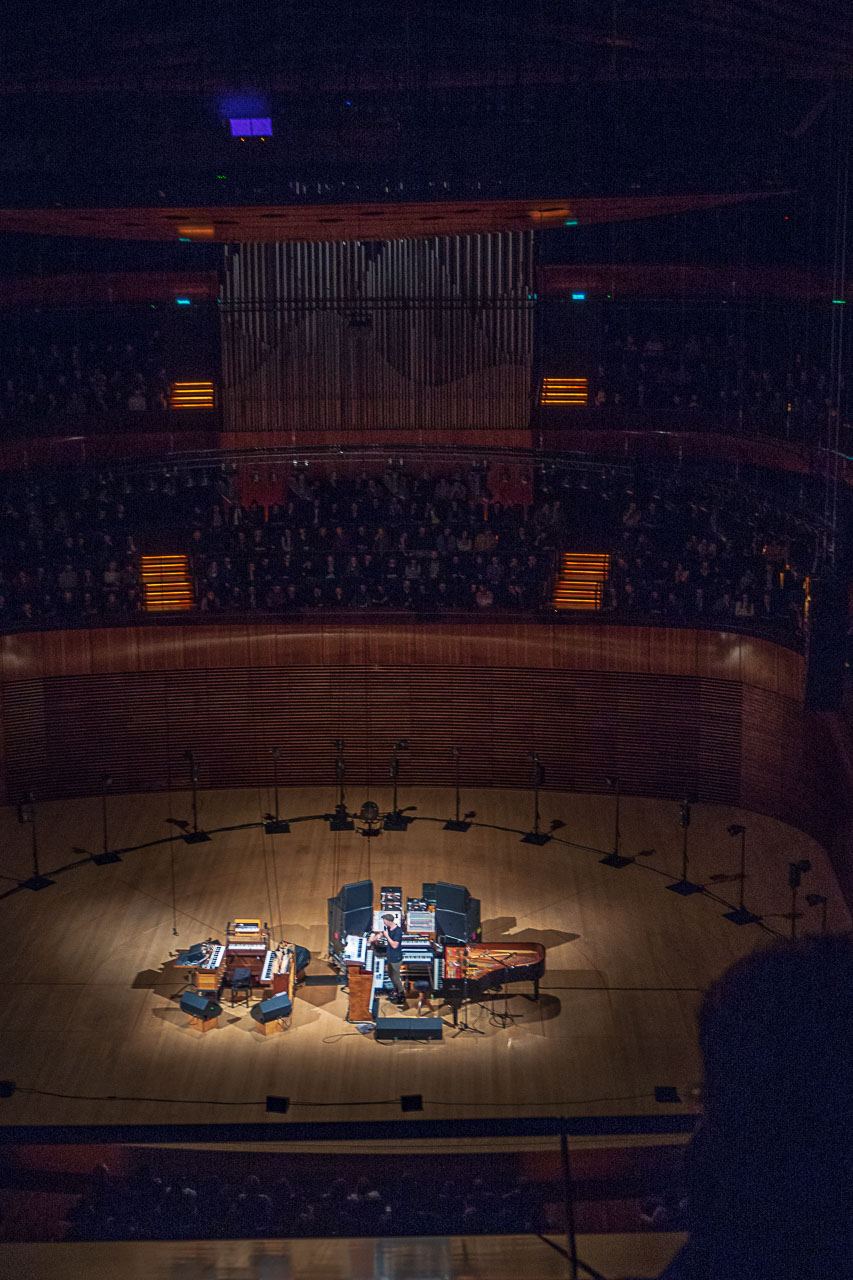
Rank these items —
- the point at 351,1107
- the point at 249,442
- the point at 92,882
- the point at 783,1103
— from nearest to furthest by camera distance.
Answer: the point at 783,1103
the point at 351,1107
the point at 92,882
the point at 249,442

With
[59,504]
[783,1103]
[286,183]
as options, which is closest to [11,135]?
[286,183]

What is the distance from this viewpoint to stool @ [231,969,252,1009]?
41.9 feet

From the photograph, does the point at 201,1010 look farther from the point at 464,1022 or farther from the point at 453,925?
the point at 453,925

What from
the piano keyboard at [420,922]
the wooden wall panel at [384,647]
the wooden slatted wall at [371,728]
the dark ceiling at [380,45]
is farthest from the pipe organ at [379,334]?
the piano keyboard at [420,922]

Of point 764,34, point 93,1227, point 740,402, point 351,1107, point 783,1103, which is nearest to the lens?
point 783,1103

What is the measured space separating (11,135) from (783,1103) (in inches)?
569

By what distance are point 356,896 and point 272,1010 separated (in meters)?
1.56

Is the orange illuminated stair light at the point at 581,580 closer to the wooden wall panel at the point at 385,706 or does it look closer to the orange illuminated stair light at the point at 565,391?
the wooden wall panel at the point at 385,706

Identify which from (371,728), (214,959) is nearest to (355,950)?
(214,959)

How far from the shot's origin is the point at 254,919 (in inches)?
556

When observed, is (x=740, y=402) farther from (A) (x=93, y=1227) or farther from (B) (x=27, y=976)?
(A) (x=93, y=1227)

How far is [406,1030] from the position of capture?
1208 cm

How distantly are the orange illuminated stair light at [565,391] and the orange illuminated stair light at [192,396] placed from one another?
177 inches

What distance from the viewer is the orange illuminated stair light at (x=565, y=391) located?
18.9 metres
